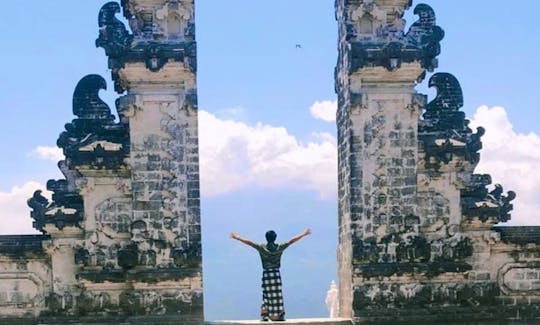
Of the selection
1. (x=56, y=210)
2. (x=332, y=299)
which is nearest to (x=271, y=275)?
(x=56, y=210)

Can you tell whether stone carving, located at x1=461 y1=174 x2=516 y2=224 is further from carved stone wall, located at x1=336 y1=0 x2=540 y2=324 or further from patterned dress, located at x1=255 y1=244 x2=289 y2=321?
patterned dress, located at x1=255 y1=244 x2=289 y2=321

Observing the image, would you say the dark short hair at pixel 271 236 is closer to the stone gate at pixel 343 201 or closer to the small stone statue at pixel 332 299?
the stone gate at pixel 343 201

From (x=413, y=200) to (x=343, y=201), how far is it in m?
1.20

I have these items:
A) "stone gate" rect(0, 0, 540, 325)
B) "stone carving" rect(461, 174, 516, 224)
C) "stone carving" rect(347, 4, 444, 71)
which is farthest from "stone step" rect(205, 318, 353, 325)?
"stone carving" rect(347, 4, 444, 71)

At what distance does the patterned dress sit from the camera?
1429 centimetres

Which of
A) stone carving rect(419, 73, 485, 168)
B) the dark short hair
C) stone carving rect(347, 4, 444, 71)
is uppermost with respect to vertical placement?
stone carving rect(347, 4, 444, 71)

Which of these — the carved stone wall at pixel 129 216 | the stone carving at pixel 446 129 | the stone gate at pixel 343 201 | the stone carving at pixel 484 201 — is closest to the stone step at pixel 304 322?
the stone gate at pixel 343 201

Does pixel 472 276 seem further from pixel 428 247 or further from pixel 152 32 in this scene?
pixel 152 32

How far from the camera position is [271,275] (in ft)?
47.0

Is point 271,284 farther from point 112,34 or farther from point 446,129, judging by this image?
point 112,34

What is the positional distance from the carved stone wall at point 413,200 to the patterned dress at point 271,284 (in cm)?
115

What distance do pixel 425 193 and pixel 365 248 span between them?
1.38 m

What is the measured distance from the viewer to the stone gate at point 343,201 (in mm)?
14039

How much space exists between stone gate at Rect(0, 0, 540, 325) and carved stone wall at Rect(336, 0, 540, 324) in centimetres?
2
